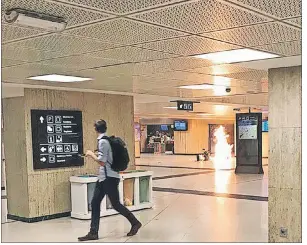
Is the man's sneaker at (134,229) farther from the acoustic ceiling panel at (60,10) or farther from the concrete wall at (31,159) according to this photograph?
the acoustic ceiling panel at (60,10)

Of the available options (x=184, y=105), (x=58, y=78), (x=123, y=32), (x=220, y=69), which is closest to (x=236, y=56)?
(x=220, y=69)

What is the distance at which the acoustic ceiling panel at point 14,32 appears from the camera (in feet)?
9.03

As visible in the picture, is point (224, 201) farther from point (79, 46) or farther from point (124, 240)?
point (79, 46)

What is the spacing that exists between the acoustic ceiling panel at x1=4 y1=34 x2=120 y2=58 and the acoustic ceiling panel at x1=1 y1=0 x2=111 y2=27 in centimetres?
53

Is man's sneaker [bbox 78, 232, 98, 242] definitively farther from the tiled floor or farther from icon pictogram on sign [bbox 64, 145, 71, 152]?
icon pictogram on sign [bbox 64, 145, 71, 152]

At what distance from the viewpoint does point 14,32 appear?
2910mm

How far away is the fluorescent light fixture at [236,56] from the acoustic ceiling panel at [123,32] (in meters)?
0.93

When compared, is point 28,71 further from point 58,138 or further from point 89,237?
point 58,138

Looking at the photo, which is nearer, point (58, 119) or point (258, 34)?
point (258, 34)

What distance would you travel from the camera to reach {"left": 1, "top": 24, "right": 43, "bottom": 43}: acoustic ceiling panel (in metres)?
2.75

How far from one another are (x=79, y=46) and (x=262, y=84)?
13.6 feet

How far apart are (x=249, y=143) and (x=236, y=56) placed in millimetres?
10592

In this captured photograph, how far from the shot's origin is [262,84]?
6.91 meters

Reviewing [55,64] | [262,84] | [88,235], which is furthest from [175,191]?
[55,64]
